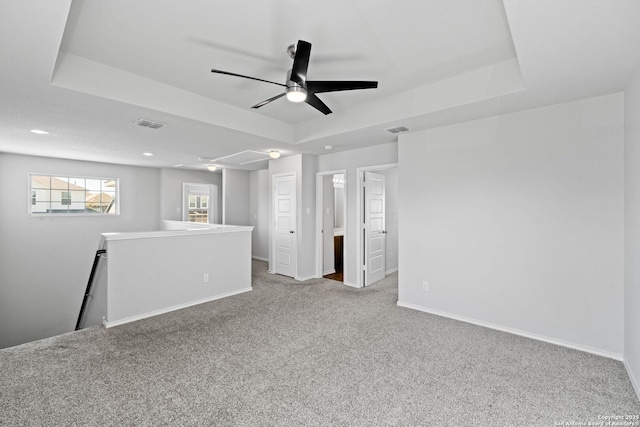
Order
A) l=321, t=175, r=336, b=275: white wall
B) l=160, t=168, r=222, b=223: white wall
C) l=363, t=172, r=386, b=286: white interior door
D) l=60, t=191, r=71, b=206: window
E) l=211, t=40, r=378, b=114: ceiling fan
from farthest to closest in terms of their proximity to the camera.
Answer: l=160, t=168, r=222, b=223: white wall < l=60, t=191, r=71, b=206: window < l=321, t=175, r=336, b=275: white wall < l=363, t=172, r=386, b=286: white interior door < l=211, t=40, r=378, b=114: ceiling fan

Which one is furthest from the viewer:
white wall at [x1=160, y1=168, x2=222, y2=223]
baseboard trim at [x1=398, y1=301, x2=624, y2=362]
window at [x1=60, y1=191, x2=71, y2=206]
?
white wall at [x1=160, y1=168, x2=222, y2=223]

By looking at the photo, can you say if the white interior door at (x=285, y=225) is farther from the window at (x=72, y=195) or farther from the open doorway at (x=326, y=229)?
the window at (x=72, y=195)

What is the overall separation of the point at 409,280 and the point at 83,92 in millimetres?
4243

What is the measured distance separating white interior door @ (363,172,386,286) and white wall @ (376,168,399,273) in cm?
26

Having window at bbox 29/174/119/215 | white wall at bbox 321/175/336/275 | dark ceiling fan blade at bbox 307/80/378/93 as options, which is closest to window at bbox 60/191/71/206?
window at bbox 29/174/119/215

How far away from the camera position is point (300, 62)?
6.78ft

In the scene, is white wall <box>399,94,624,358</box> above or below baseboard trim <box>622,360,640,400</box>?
above

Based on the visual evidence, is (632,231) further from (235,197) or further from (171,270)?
(235,197)

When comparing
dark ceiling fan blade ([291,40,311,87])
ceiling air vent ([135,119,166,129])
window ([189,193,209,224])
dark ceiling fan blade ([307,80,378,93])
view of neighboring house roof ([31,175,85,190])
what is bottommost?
window ([189,193,209,224])

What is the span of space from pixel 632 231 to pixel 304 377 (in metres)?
3.00

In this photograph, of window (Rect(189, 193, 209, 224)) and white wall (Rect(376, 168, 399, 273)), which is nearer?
white wall (Rect(376, 168, 399, 273))

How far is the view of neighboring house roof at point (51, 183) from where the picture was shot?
5.68 meters

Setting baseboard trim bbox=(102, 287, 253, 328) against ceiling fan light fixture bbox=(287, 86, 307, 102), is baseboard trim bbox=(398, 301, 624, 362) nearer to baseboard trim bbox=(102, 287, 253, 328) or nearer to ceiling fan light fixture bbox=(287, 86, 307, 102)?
baseboard trim bbox=(102, 287, 253, 328)

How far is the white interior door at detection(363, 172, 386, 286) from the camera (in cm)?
509
